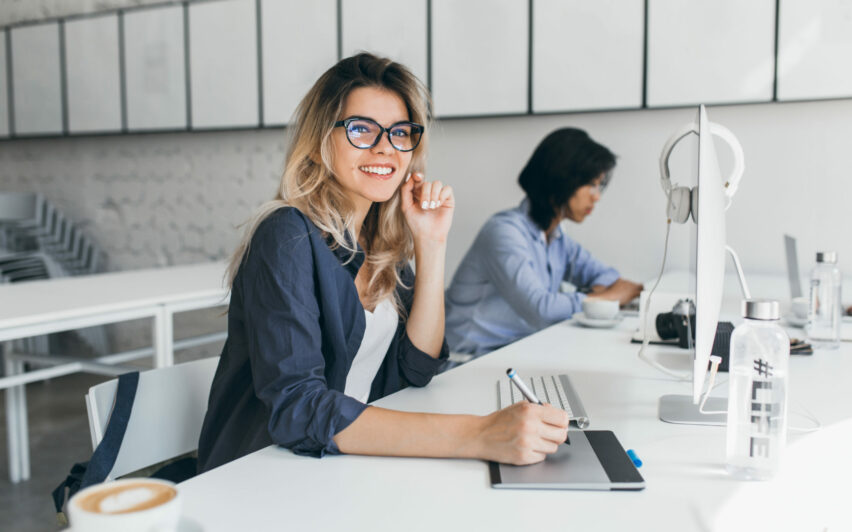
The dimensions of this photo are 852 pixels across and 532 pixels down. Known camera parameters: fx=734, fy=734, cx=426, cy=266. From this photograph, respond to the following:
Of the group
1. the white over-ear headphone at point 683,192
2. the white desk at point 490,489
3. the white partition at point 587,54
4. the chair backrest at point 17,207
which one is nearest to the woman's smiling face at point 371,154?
the white desk at point 490,489

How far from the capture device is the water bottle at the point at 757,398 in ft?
3.05

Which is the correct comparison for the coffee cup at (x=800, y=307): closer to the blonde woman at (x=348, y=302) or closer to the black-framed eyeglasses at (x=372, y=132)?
the blonde woman at (x=348, y=302)

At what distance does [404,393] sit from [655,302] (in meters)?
0.92

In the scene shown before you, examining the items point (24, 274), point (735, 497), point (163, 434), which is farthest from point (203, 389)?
point (24, 274)

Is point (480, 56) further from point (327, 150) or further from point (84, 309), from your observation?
point (327, 150)

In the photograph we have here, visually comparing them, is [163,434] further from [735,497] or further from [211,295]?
[211,295]

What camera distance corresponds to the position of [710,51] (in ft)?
9.77

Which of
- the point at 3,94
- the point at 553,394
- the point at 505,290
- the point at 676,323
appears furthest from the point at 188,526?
the point at 3,94

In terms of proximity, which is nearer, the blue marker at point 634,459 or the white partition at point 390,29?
the blue marker at point 634,459

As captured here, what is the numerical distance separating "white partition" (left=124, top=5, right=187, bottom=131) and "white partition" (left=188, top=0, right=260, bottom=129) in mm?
97

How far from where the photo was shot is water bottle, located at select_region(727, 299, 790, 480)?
3.05 feet

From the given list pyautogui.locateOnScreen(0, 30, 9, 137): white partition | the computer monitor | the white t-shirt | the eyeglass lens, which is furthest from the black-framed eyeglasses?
pyautogui.locateOnScreen(0, 30, 9, 137): white partition

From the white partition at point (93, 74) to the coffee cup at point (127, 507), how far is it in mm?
4235

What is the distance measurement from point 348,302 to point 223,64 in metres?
3.10
